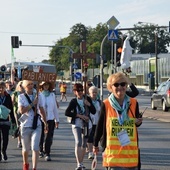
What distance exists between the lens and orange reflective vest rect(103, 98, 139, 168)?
547cm

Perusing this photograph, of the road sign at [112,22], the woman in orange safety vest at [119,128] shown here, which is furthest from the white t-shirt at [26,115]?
the road sign at [112,22]

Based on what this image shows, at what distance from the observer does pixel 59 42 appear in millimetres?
152875

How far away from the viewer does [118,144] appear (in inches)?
217

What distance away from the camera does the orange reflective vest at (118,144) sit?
5.47 m

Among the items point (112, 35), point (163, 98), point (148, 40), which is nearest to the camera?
point (163, 98)

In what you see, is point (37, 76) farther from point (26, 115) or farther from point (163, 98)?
point (163, 98)

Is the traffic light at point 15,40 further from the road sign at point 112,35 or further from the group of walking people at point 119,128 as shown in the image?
the group of walking people at point 119,128

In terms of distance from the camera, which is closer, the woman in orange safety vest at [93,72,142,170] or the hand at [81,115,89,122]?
the woman in orange safety vest at [93,72,142,170]

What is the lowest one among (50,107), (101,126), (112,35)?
(50,107)

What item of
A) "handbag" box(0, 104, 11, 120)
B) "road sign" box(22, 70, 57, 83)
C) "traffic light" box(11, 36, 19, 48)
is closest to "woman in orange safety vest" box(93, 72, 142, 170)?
"road sign" box(22, 70, 57, 83)

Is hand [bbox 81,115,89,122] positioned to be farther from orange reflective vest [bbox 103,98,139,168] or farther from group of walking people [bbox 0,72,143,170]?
orange reflective vest [bbox 103,98,139,168]

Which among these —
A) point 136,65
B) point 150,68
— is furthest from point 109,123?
point 136,65

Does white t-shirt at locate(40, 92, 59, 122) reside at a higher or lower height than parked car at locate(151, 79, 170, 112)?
higher

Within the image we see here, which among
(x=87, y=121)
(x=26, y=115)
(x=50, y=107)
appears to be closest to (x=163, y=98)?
(x=50, y=107)
